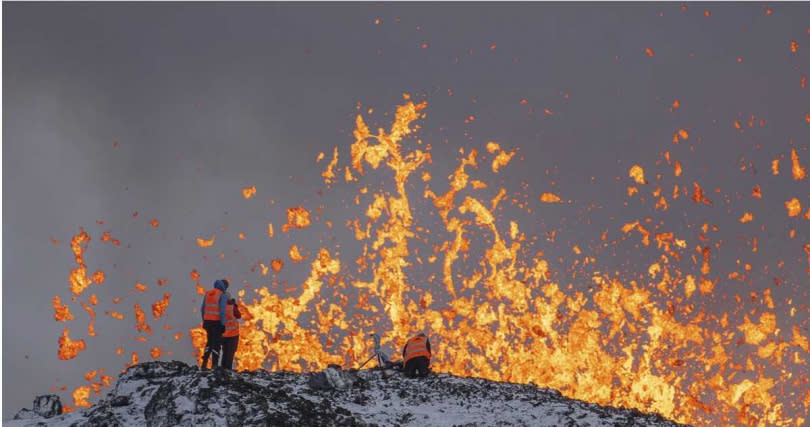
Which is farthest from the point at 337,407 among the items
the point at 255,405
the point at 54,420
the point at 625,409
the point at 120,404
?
the point at 625,409

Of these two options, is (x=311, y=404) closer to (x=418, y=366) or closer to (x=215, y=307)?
(x=215, y=307)

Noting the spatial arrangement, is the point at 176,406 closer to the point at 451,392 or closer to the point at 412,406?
the point at 412,406

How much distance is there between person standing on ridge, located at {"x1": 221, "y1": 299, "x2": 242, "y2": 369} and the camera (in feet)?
60.7

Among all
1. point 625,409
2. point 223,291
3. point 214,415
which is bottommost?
point 214,415

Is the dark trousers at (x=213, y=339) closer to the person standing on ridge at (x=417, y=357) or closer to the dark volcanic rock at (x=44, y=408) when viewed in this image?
the dark volcanic rock at (x=44, y=408)

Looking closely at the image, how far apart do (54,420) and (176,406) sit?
12.5ft

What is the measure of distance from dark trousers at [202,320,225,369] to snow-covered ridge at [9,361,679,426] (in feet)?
1.75

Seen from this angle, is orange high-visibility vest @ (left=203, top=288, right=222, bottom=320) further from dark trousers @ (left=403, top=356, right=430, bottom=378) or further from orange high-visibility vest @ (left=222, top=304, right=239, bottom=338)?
dark trousers @ (left=403, top=356, right=430, bottom=378)

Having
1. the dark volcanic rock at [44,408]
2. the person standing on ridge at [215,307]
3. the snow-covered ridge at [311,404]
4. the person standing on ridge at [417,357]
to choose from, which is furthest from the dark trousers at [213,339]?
the person standing on ridge at [417,357]

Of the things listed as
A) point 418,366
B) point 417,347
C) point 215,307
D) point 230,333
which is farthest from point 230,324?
point 418,366

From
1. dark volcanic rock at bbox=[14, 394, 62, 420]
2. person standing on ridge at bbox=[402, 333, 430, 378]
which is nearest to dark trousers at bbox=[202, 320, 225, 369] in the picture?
dark volcanic rock at bbox=[14, 394, 62, 420]

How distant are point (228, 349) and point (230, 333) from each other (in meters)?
0.45

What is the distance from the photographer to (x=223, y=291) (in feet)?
60.8

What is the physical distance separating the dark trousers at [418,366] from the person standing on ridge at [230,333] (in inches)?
215
